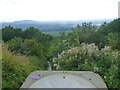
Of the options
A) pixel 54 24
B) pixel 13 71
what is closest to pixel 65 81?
pixel 13 71

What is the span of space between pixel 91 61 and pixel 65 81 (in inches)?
50.4

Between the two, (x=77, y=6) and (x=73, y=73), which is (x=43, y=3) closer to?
(x=77, y=6)

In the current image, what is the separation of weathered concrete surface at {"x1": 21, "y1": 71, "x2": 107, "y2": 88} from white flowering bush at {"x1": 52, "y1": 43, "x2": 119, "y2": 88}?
0.81m

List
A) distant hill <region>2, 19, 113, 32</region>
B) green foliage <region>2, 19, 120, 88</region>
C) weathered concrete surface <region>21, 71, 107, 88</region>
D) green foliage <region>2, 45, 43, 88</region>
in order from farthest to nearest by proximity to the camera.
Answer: distant hill <region>2, 19, 113, 32</region> → green foliage <region>2, 19, 120, 88</region> → green foliage <region>2, 45, 43, 88</region> → weathered concrete surface <region>21, 71, 107, 88</region>

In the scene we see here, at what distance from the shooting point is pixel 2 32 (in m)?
4.59

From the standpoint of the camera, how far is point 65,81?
173 centimetres

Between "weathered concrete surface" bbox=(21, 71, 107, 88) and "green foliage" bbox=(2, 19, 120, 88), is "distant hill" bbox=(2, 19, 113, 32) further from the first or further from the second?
"weathered concrete surface" bbox=(21, 71, 107, 88)

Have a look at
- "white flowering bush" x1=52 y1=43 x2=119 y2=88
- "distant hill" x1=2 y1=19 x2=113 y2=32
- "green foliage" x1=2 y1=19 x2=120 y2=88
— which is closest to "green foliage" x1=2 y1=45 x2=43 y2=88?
"green foliage" x1=2 y1=19 x2=120 y2=88

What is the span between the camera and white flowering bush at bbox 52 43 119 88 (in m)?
2.69

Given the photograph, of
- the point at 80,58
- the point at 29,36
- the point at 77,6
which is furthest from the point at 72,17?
the point at 29,36

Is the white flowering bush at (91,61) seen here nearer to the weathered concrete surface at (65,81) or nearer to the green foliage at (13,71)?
the green foliage at (13,71)

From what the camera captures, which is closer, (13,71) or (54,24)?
(13,71)

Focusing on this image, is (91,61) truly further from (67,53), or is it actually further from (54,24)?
(54,24)

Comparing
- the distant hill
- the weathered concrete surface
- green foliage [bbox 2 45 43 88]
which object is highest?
the distant hill
